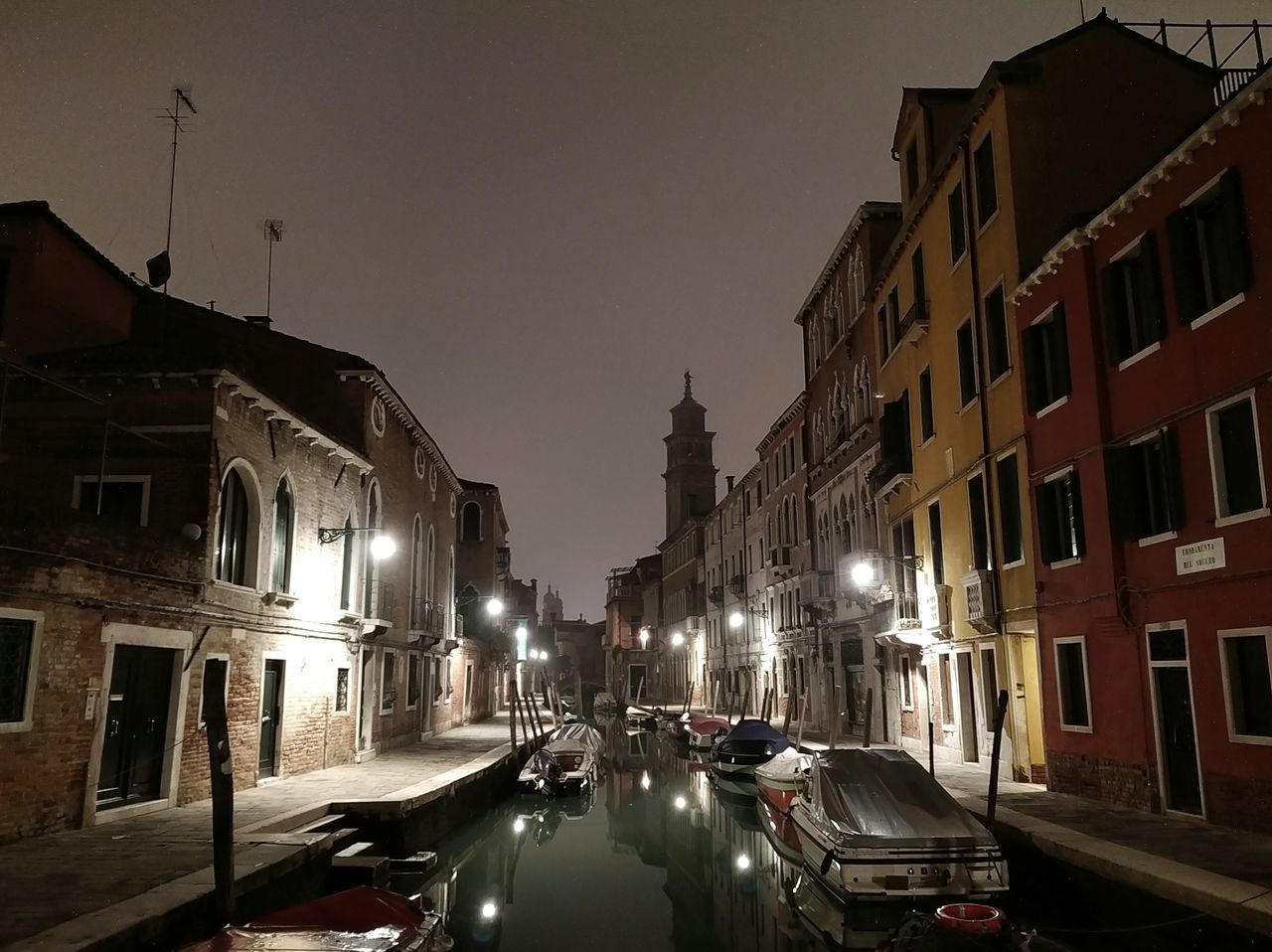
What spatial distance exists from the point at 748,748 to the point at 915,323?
9902 mm

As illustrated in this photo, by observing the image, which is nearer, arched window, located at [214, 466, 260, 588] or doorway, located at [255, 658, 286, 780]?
arched window, located at [214, 466, 260, 588]

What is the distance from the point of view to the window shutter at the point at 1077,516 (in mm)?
12953

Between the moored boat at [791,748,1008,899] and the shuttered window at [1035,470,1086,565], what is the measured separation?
4228 millimetres

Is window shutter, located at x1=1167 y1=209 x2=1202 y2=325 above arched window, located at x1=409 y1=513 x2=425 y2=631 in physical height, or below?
above

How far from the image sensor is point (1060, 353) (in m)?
13.6

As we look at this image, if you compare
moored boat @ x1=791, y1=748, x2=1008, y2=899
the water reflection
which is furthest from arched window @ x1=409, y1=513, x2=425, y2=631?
moored boat @ x1=791, y1=748, x2=1008, y2=899

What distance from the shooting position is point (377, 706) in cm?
2103

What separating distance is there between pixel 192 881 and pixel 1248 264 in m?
11.5

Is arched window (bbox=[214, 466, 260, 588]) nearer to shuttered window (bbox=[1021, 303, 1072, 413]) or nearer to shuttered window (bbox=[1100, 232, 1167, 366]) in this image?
shuttered window (bbox=[1021, 303, 1072, 413])

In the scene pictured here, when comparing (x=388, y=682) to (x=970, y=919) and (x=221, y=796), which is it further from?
(x=970, y=919)

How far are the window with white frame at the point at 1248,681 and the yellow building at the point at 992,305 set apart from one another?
4091 millimetres

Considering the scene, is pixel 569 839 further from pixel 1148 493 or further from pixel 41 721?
pixel 1148 493

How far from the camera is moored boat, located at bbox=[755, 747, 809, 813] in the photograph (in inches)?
640

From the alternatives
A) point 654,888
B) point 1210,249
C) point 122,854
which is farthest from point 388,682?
point 1210,249
